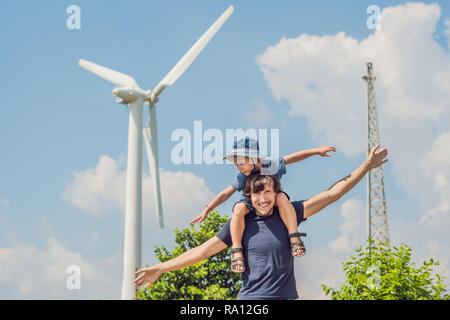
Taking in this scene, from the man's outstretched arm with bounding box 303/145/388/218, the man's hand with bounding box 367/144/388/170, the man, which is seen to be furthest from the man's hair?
the man's hand with bounding box 367/144/388/170

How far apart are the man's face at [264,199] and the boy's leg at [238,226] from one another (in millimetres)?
132

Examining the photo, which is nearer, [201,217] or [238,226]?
[238,226]

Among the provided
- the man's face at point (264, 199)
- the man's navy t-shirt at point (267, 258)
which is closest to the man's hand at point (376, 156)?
the man's navy t-shirt at point (267, 258)

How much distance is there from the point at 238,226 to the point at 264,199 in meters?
0.39

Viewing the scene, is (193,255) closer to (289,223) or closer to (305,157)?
(289,223)

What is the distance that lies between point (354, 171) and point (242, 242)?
142 cm

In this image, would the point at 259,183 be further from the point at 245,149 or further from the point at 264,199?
the point at 245,149

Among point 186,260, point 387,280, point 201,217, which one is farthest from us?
point 387,280

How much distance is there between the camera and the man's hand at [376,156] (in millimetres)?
5668

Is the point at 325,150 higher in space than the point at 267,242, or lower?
higher

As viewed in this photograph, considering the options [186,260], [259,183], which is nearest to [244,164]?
[259,183]

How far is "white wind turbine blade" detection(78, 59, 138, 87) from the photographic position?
115 feet

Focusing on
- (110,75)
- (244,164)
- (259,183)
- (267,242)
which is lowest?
(267,242)

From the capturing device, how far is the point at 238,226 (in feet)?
17.7
